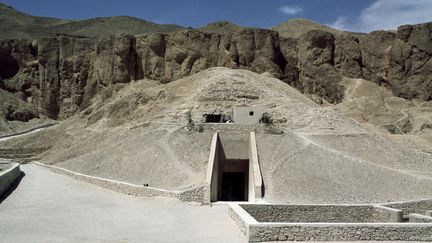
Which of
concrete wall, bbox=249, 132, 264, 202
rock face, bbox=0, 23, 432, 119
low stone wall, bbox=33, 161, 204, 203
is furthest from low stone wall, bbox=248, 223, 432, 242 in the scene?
rock face, bbox=0, 23, 432, 119

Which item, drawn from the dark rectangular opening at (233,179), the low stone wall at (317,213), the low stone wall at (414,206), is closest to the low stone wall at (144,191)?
the low stone wall at (317,213)

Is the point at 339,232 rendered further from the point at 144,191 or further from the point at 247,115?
the point at 247,115

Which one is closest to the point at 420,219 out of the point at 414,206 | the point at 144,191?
the point at 414,206

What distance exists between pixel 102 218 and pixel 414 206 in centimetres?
1278

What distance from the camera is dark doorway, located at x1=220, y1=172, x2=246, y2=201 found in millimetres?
26141

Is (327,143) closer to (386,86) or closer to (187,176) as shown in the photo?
(187,176)

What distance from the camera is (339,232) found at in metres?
13.0

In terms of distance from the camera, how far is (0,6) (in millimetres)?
112812

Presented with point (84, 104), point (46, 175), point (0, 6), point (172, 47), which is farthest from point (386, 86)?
point (0, 6)

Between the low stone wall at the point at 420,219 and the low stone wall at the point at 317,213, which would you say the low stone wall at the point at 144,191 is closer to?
the low stone wall at the point at 317,213

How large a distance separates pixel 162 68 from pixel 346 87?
18.9 metres

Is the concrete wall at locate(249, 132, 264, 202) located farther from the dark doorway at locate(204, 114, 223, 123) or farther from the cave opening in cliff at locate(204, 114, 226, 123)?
the dark doorway at locate(204, 114, 223, 123)

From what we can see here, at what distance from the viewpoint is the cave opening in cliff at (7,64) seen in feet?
189

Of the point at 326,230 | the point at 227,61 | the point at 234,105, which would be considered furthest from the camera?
the point at 227,61
